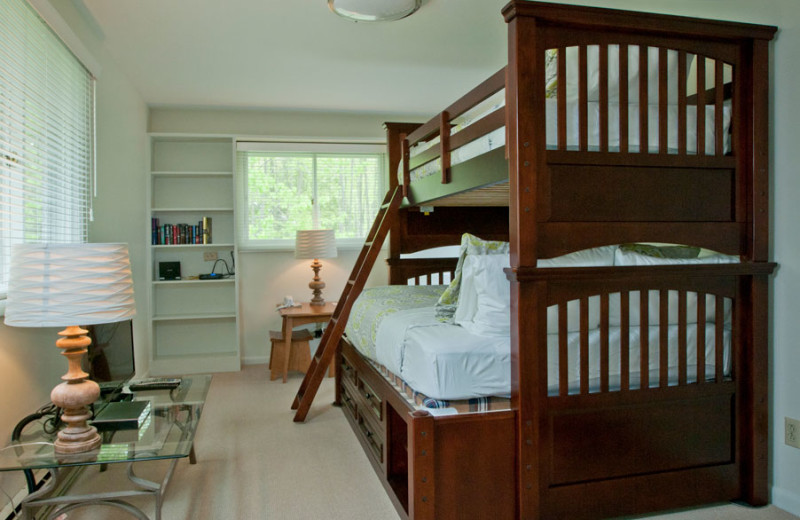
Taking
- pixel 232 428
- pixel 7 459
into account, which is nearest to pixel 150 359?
pixel 232 428

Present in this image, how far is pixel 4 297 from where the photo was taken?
7.16ft

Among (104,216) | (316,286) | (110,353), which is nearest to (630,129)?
(110,353)

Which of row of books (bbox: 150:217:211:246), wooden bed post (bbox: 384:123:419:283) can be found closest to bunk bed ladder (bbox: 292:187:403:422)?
wooden bed post (bbox: 384:123:419:283)

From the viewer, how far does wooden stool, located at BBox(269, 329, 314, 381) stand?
4.64 meters

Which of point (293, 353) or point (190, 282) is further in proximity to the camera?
point (190, 282)

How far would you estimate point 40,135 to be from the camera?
2.61m

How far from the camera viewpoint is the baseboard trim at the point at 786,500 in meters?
2.10

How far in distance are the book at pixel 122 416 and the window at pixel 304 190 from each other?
118 inches

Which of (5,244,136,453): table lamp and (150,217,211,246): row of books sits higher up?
(150,217,211,246): row of books

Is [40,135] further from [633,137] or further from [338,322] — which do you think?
[633,137]

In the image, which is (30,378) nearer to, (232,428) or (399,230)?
(232,428)

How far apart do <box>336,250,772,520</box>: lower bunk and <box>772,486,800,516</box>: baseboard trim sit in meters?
0.06

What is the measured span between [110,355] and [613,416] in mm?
2292

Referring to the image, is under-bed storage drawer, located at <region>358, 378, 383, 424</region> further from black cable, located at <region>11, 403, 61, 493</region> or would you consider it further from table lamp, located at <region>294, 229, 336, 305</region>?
table lamp, located at <region>294, 229, 336, 305</region>
